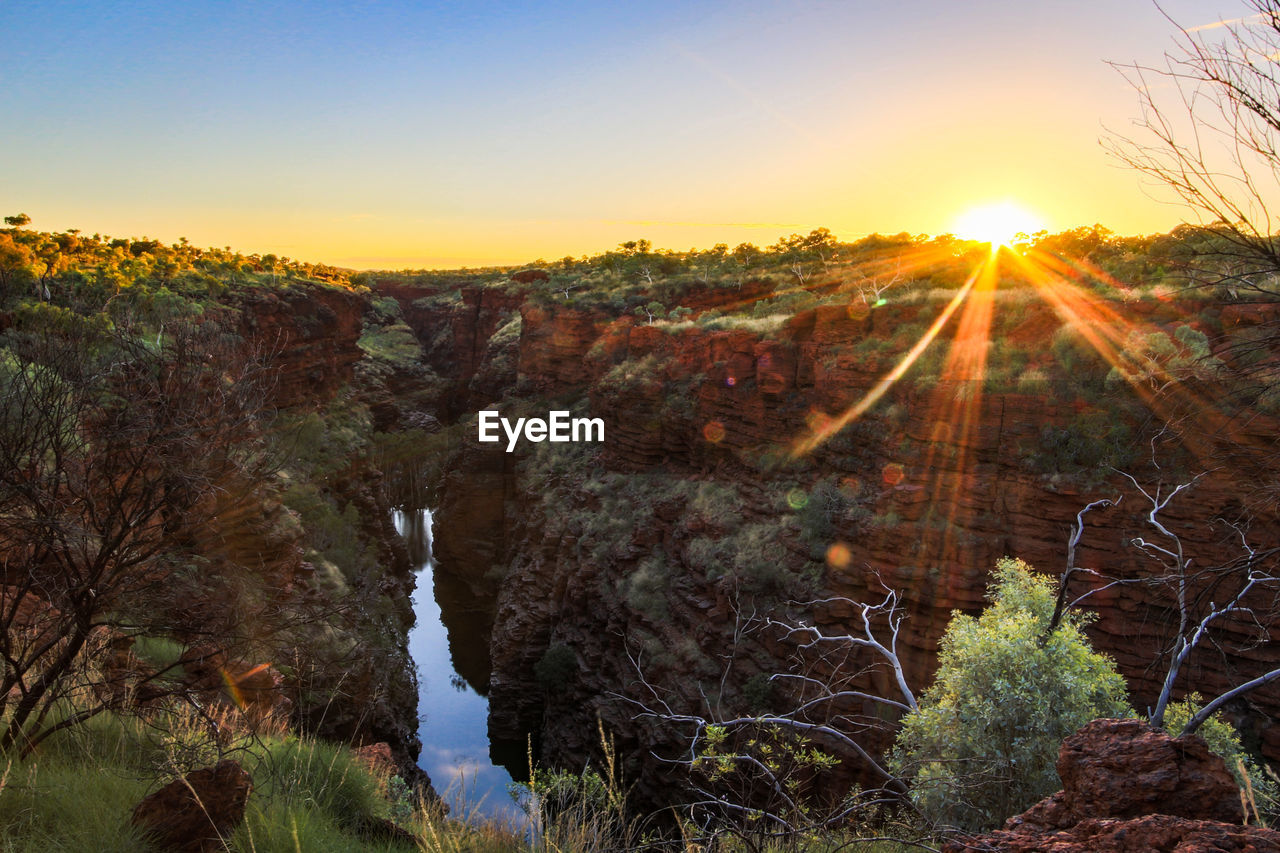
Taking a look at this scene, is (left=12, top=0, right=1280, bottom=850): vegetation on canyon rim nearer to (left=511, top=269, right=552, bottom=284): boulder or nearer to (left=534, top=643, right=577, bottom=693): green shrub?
(left=534, top=643, right=577, bottom=693): green shrub

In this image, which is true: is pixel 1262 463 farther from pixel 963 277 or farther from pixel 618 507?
pixel 963 277

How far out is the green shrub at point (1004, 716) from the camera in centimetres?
590

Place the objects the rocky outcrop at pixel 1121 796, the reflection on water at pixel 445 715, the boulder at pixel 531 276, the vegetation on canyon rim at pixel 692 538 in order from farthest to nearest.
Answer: the boulder at pixel 531 276 → the reflection on water at pixel 445 715 → the vegetation on canyon rim at pixel 692 538 → the rocky outcrop at pixel 1121 796

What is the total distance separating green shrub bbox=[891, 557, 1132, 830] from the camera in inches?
232

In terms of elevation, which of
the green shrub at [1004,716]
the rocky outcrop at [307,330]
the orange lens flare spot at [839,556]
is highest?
the rocky outcrop at [307,330]

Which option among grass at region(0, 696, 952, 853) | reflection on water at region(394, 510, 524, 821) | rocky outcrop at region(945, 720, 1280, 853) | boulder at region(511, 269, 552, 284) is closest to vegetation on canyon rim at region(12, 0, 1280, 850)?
grass at region(0, 696, 952, 853)

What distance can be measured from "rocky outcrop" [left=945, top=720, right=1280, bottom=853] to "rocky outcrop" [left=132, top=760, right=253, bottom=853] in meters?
3.68

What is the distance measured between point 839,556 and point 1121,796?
11.8m

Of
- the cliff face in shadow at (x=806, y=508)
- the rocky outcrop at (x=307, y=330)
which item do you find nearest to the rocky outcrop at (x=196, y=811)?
the cliff face in shadow at (x=806, y=508)

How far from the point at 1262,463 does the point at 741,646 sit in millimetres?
11991

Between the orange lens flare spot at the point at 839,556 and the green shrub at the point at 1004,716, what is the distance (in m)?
6.95

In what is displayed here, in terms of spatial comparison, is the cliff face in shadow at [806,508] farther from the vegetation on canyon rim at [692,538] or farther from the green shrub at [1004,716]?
the green shrub at [1004,716]

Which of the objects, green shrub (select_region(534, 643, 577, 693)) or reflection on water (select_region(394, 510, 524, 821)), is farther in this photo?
reflection on water (select_region(394, 510, 524, 821))

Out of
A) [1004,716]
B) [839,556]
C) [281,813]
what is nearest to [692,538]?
[839,556]
